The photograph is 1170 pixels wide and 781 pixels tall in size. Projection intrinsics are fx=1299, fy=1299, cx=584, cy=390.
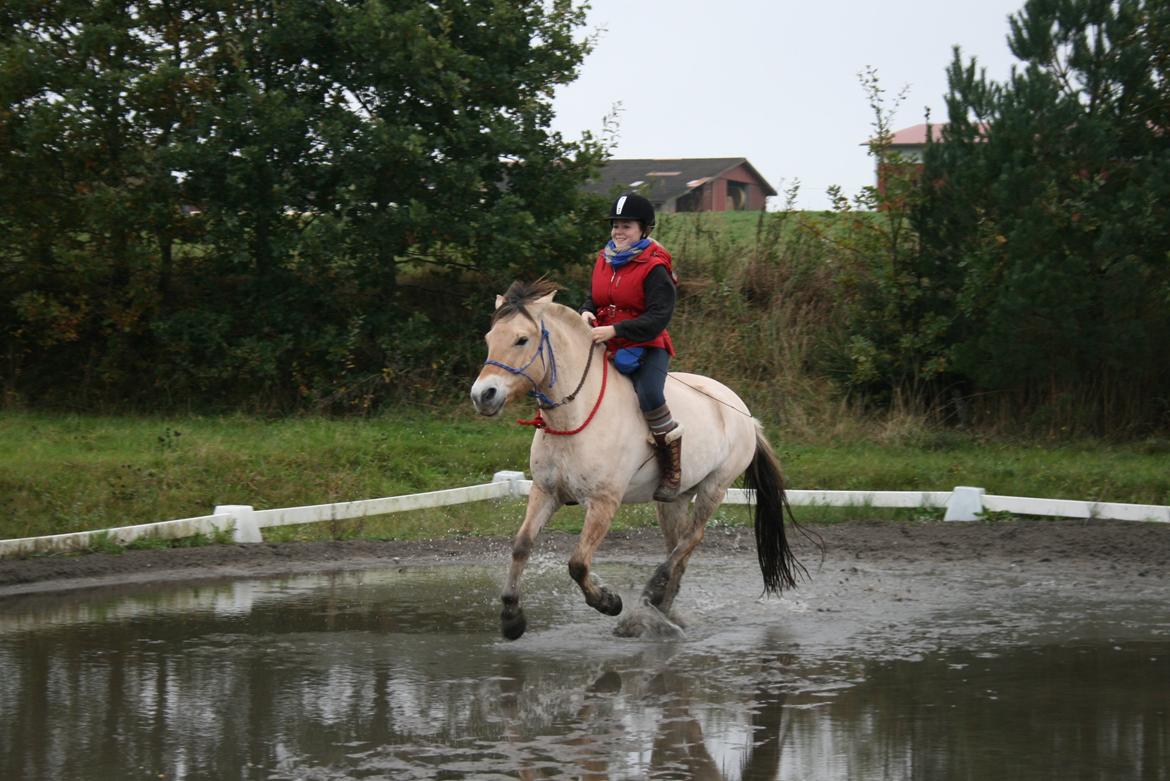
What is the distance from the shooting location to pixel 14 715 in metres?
6.29

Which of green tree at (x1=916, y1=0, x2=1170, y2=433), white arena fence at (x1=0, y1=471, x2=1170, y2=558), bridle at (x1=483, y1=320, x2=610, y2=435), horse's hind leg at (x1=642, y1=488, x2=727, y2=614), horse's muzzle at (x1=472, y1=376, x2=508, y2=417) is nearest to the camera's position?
horse's muzzle at (x1=472, y1=376, x2=508, y2=417)

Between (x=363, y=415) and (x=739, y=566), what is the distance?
9283 millimetres

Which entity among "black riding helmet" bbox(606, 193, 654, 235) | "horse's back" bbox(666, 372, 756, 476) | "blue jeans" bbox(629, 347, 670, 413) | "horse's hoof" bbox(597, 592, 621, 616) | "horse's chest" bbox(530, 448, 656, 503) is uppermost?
"black riding helmet" bbox(606, 193, 654, 235)

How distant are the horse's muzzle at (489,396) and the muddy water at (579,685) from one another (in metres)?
1.49

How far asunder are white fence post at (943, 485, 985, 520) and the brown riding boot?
5403mm

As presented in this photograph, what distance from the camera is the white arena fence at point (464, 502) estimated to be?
37.9 ft

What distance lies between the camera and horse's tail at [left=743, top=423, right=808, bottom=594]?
32.0ft

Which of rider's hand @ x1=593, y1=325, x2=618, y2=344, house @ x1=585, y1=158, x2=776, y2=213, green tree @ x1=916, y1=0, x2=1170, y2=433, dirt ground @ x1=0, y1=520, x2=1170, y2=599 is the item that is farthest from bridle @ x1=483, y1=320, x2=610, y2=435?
house @ x1=585, y1=158, x2=776, y2=213

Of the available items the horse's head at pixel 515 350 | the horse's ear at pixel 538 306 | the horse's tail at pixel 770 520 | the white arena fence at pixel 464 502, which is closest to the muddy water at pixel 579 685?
the horse's tail at pixel 770 520

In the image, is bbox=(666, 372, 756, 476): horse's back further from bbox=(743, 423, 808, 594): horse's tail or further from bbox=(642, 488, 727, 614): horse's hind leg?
bbox=(642, 488, 727, 614): horse's hind leg

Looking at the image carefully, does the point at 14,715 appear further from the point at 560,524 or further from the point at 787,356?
the point at 787,356

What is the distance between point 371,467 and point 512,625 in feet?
25.6

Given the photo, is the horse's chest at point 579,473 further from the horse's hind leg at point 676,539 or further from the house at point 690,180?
the house at point 690,180

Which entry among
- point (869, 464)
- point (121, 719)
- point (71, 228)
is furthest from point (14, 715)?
point (71, 228)
